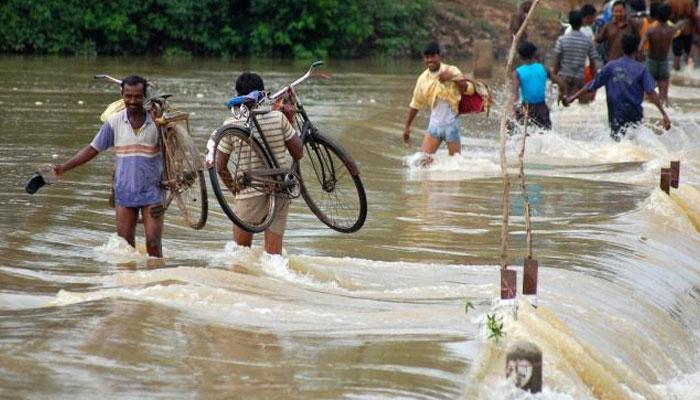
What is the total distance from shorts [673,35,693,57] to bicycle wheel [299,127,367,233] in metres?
18.0

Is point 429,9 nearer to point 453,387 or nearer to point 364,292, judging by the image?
point 364,292

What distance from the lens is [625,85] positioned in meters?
17.9

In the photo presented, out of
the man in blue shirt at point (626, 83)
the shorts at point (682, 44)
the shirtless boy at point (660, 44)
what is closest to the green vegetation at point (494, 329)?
the man in blue shirt at point (626, 83)

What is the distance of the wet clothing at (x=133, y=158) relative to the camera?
1030 cm

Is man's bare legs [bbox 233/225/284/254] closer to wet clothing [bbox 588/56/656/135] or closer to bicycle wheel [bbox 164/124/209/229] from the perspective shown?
bicycle wheel [bbox 164/124/209/229]

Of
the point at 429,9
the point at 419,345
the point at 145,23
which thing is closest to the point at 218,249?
the point at 419,345

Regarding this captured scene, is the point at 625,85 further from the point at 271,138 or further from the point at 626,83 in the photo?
the point at 271,138

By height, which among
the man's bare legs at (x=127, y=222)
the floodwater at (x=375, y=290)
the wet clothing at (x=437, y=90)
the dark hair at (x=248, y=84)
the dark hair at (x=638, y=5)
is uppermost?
the dark hair at (x=638, y=5)

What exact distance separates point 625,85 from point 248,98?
344 inches

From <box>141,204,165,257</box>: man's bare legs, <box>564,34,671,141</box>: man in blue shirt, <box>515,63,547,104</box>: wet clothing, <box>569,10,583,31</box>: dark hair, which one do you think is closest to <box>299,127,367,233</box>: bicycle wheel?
<box>141,204,165,257</box>: man's bare legs

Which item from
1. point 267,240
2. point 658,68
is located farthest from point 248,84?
point 658,68

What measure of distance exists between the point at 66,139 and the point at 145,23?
62.2 ft

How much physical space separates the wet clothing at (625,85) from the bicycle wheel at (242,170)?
8.28 m

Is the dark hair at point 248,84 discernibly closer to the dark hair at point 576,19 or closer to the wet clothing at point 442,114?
the wet clothing at point 442,114
